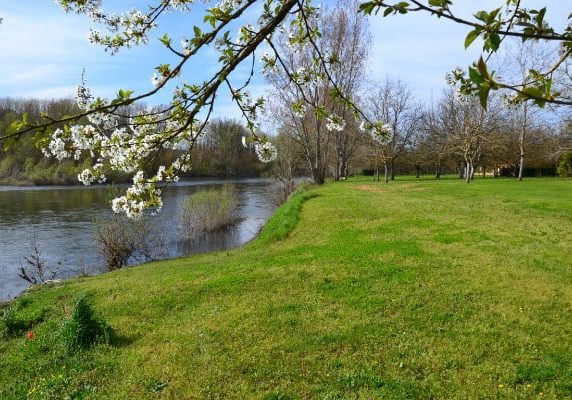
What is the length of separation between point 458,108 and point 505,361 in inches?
1555

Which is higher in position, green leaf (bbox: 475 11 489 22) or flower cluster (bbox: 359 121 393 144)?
green leaf (bbox: 475 11 489 22)

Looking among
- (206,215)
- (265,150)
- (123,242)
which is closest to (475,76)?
(265,150)

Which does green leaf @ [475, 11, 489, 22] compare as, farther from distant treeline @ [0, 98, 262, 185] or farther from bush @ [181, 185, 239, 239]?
distant treeline @ [0, 98, 262, 185]

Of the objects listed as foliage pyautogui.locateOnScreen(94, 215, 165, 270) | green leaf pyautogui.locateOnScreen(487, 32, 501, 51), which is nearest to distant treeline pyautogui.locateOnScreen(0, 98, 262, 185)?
foliage pyautogui.locateOnScreen(94, 215, 165, 270)

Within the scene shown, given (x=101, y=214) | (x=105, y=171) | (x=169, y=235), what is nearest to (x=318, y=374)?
(x=105, y=171)

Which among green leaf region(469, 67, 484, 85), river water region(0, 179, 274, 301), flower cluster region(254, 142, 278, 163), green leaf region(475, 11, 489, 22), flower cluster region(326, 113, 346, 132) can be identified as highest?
green leaf region(475, 11, 489, 22)

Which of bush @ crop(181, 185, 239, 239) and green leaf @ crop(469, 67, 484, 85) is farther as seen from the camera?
bush @ crop(181, 185, 239, 239)

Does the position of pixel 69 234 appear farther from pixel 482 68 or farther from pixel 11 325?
pixel 482 68

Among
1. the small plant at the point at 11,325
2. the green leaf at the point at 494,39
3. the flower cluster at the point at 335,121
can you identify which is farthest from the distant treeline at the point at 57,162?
the green leaf at the point at 494,39

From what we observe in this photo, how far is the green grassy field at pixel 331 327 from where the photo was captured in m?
4.54

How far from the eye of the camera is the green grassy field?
454 cm

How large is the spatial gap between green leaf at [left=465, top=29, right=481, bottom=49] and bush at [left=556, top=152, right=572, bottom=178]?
139 feet

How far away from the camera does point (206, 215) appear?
21.9 m

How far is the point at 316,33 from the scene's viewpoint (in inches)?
146
